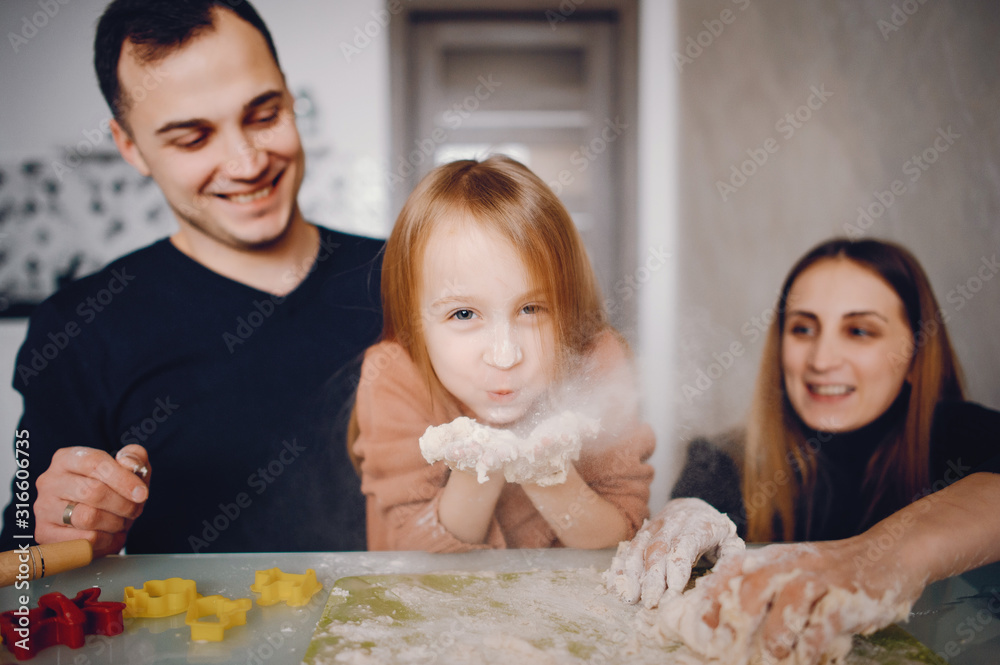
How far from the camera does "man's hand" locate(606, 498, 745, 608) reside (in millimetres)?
1033

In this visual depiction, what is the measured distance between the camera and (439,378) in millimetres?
1259

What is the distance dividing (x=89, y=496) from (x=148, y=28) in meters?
0.89

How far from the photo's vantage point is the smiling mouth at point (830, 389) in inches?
52.9

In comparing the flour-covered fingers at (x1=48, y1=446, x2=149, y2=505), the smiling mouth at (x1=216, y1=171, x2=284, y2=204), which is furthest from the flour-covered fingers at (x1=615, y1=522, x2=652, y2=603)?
the smiling mouth at (x1=216, y1=171, x2=284, y2=204)

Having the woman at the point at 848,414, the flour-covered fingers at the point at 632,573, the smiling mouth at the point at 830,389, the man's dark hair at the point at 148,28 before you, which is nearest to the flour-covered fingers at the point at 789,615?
the flour-covered fingers at the point at 632,573

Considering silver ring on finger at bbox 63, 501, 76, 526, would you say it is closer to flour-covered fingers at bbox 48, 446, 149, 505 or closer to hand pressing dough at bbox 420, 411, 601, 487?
flour-covered fingers at bbox 48, 446, 149, 505

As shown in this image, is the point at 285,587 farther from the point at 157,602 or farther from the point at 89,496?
the point at 89,496

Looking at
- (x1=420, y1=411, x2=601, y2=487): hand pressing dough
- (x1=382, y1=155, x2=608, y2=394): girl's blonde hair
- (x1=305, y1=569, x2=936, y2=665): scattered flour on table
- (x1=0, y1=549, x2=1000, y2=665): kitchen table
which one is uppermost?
(x1=382, y1=155, x2=608, y2=394): girl's blonde hair

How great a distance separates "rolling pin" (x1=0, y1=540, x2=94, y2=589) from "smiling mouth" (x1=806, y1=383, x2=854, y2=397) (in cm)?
136

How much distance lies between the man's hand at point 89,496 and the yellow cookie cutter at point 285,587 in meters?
0.30

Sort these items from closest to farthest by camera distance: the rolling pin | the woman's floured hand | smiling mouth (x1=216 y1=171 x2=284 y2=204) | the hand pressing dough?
the woman's floured hand → the rolling pin → the hand pressing dough → smiling mouth (x1=216 y1=171 x2=284 y2=204)

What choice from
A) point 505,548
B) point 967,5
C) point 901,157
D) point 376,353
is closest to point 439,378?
point 376,353

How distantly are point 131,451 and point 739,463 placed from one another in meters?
1.19

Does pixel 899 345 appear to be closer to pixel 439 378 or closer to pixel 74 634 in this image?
pixel 439 378
